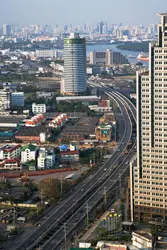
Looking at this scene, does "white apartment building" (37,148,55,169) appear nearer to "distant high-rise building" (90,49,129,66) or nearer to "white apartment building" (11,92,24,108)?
"white apartment building" (11,92,24,108)

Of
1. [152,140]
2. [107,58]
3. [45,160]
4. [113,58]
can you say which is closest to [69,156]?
[45,160]

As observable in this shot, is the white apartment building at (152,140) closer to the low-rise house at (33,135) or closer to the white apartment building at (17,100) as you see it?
the low-rise house at (33,135)

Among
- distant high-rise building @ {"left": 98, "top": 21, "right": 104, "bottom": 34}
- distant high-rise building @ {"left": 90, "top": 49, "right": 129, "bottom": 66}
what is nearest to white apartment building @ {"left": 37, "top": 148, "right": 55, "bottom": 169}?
distant high-rise building @ {"left": 90, "top": 49, "right": 129, "bottom": 66}

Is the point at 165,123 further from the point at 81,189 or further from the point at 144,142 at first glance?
the point at 81,189

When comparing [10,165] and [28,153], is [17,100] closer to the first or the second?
[28,153]

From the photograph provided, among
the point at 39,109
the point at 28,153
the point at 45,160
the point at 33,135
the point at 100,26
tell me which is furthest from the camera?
the point at 100,26

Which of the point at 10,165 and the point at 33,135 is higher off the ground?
the point at 33,135
